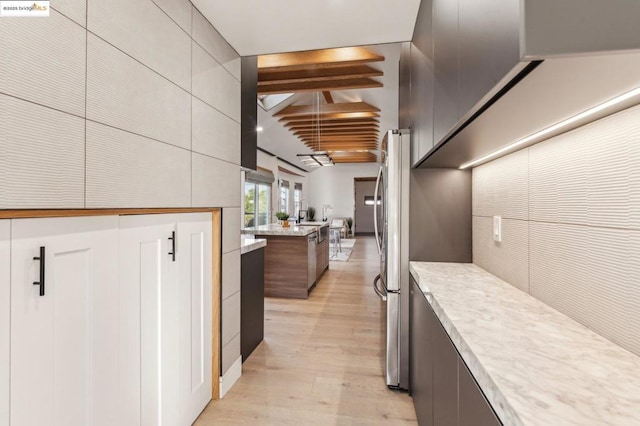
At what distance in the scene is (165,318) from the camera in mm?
1652

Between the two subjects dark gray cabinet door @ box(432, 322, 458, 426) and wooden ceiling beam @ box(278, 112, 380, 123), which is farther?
wooden ceiling beam @ box(278, 112, 380, 123)

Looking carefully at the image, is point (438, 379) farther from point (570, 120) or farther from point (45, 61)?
point (45, 61)

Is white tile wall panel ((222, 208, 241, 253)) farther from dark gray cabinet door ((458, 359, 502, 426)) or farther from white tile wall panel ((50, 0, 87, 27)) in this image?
dark gray cabinet door ((458, 359, 502, 426))

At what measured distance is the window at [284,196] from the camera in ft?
31.6

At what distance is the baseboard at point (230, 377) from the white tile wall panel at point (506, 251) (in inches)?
75.0

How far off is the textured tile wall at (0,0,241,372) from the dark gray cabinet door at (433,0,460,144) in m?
1.30

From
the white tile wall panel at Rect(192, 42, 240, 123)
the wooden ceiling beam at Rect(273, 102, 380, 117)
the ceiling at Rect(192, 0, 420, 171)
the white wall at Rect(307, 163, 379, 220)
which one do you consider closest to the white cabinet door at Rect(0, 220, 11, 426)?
the white tile wall panel at Rect(192, 42, 240, 123)

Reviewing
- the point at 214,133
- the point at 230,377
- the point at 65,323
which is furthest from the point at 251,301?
the point at 65,323

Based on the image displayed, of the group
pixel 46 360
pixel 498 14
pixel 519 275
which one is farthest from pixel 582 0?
pixel 46 360

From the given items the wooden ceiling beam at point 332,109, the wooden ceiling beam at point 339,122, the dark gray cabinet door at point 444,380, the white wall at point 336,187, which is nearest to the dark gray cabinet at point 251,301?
the dark gray cabinet door at point 444,380

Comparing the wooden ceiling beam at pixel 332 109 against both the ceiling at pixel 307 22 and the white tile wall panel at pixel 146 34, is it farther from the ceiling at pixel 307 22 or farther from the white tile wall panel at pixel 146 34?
the white tile wall panel at pixel 146 34

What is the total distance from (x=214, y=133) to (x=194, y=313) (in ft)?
3.84

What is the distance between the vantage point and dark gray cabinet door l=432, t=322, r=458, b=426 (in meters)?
0.99

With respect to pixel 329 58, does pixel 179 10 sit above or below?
below
